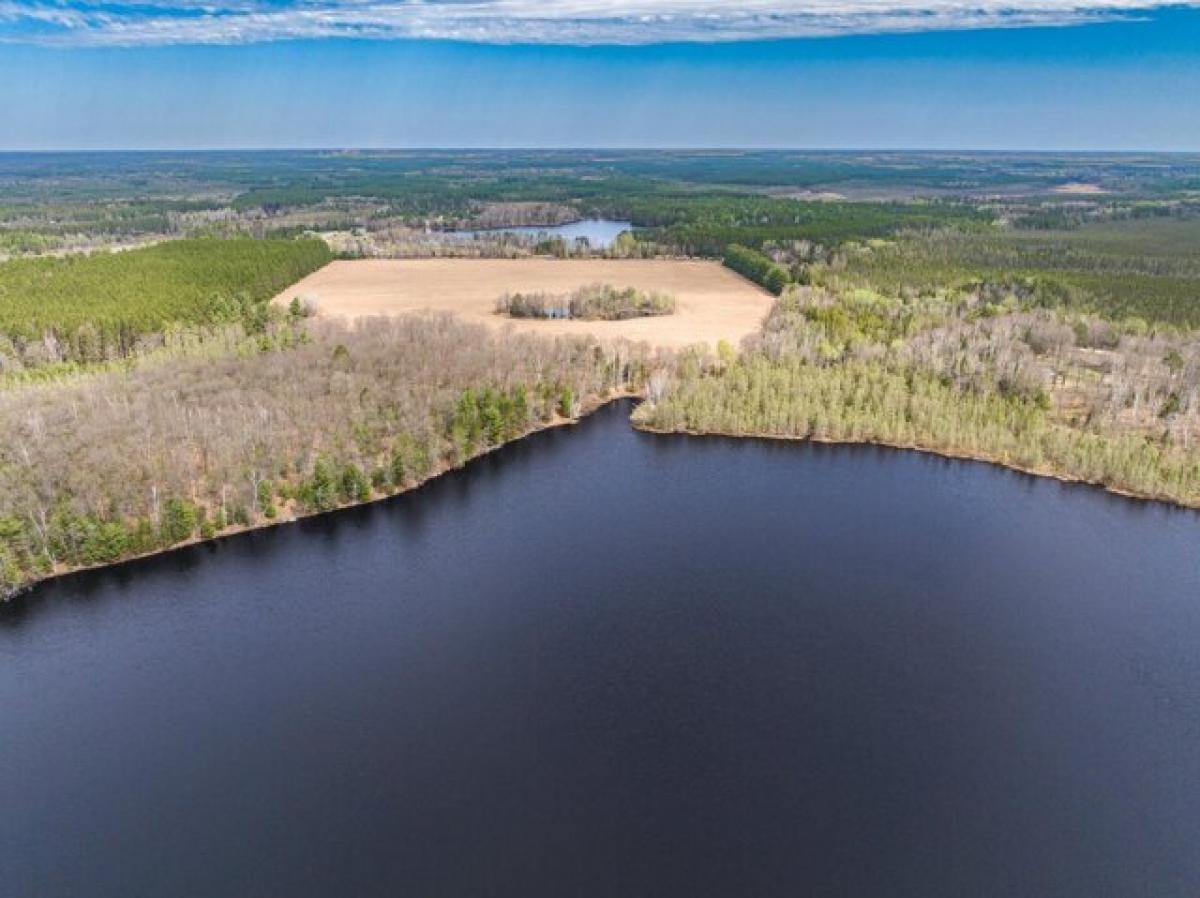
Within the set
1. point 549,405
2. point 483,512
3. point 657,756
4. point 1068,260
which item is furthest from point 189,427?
point 1068,260

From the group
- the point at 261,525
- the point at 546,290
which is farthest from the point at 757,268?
the point at 261,525

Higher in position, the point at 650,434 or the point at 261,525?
the point at 650,434

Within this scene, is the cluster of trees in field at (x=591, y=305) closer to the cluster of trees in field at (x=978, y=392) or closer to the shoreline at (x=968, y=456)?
the cluster of trees in field at (x=978, y=392)

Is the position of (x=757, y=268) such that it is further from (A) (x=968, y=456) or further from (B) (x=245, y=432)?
(B) (x=245, y=432)

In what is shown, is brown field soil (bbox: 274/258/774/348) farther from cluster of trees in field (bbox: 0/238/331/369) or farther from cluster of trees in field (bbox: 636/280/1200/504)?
cluster of trees in field (bbox: 636/280/1200/504)

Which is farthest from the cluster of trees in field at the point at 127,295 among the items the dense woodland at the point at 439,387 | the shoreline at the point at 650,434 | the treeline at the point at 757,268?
the treeline at the point at 757,268

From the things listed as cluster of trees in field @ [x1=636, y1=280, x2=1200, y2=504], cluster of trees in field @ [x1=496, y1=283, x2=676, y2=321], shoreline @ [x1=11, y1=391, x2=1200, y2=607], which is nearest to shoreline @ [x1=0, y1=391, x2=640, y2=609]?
shoreline @ [x1=11, y1=391, x2=1200, y2=607]
